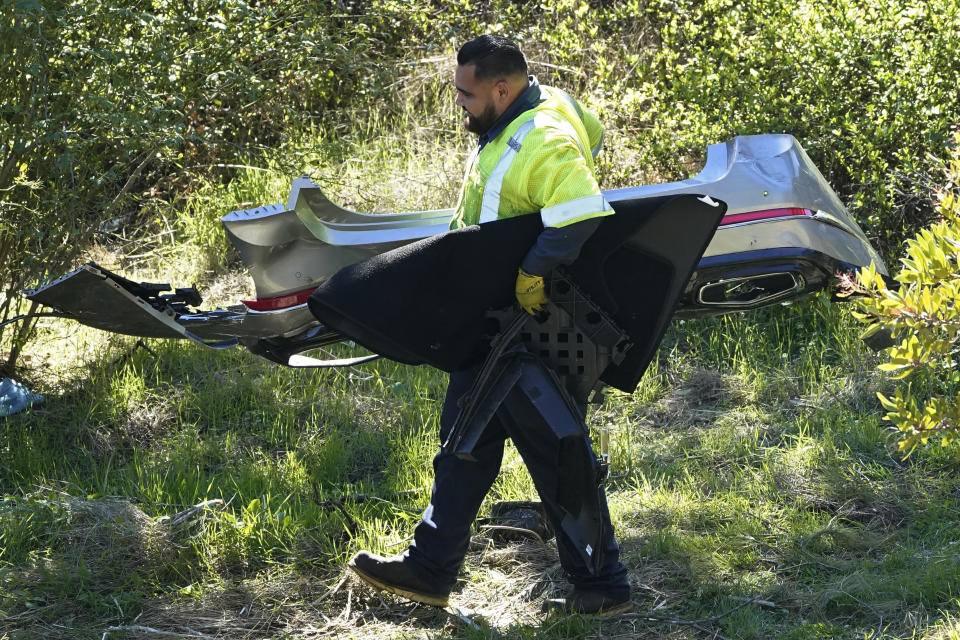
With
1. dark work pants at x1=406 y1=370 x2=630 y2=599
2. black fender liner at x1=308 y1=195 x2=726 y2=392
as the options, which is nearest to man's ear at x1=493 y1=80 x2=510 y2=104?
black fender liner at x1=308 y1=195 x2=726 y2=392

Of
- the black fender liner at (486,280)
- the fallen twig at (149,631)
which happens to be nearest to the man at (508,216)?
the black fender liner at (486,280)

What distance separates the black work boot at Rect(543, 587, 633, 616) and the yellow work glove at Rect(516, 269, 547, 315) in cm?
103

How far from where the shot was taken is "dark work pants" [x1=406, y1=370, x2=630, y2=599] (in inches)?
147

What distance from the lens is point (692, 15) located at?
7.72m

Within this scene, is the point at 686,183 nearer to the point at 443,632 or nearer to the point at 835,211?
the point at 835,211

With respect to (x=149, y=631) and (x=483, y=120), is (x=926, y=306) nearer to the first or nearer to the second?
(x=483, y=120)

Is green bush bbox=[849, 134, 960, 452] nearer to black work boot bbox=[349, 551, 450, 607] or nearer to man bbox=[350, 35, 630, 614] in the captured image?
man bbox=[350, 35, 630, 614]

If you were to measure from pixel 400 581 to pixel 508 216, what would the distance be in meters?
1.36

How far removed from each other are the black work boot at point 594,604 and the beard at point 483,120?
1.66 meters

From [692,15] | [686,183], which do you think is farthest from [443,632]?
[692,15]

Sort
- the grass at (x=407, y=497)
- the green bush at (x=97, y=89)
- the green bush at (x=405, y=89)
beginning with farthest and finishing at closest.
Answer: the green bush at (x=405, y=89) → the green bush at (x=97, y=89) → the grass at (x=407, y=497)

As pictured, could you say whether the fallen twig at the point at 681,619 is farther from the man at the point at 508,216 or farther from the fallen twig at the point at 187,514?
the fallen twig at the point at 187,514

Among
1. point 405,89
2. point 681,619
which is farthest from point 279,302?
point 405,89

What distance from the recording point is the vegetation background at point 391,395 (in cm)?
399
